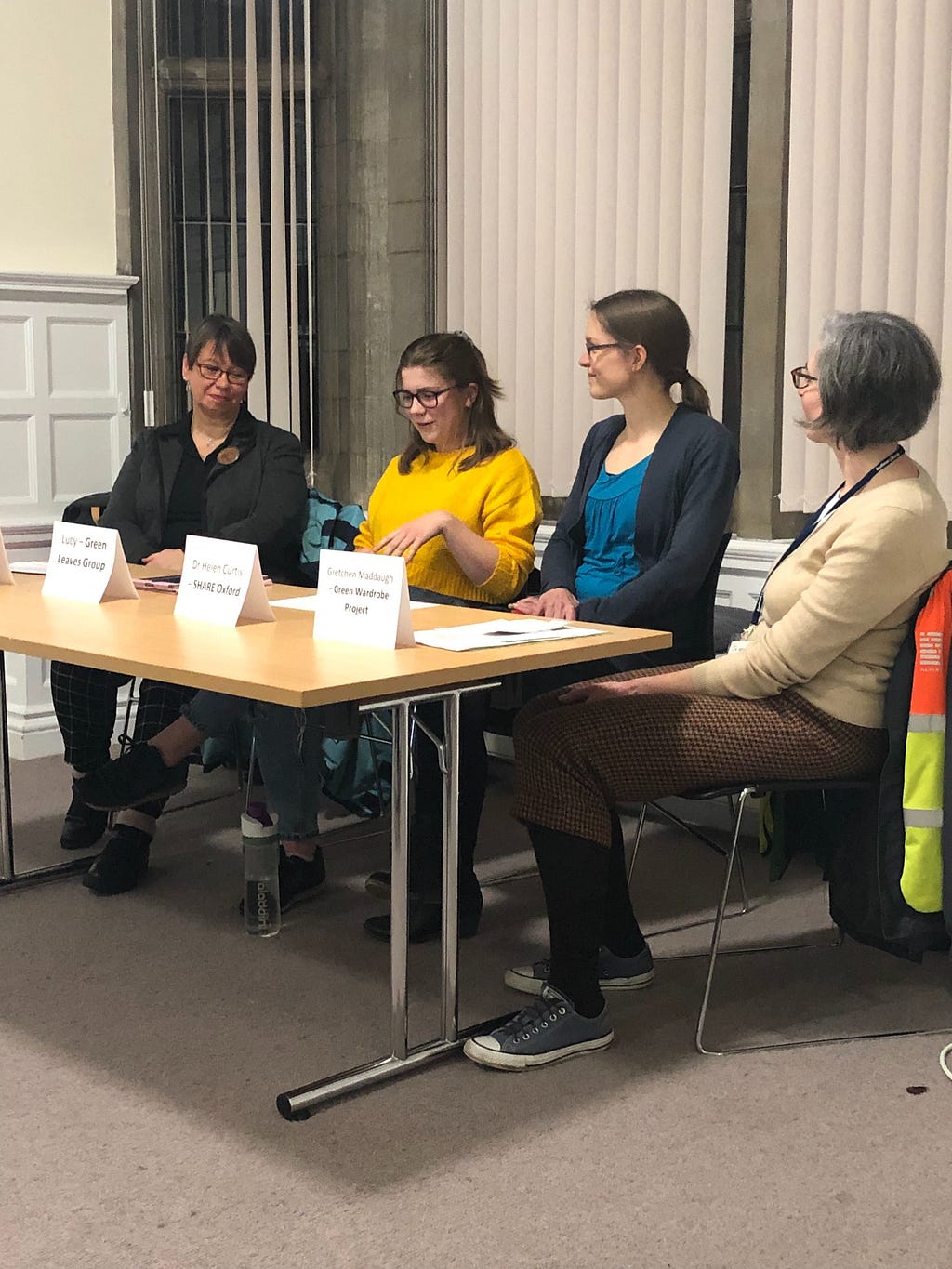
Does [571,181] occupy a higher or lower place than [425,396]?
higher

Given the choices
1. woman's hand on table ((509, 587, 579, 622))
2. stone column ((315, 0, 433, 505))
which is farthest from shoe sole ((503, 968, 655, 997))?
stone column ((315, 0, 433, 505))

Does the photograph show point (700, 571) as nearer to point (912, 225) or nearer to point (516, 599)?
point (516, 599)

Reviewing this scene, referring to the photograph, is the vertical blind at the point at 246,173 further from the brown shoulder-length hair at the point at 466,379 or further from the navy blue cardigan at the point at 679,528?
the navy blue cardigan at the point at 679,528

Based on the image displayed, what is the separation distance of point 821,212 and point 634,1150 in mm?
2554

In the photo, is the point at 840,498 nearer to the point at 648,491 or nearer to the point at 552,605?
the point at 648,491

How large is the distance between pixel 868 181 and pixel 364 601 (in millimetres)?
2039

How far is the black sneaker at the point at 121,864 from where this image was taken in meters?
3.41

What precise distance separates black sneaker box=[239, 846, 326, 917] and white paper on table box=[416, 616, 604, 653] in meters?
0.93

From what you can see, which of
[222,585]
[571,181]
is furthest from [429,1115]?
[571,181]

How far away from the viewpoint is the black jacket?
378 cm

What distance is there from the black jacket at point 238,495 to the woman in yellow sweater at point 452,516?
1.34 feet

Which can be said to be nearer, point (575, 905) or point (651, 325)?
point (575, 905)

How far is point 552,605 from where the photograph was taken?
3076 mm

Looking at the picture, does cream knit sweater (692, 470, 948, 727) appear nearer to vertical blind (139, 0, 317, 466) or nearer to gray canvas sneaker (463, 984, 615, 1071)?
gray canvas sneaker (463, 984, 615, 1071)
